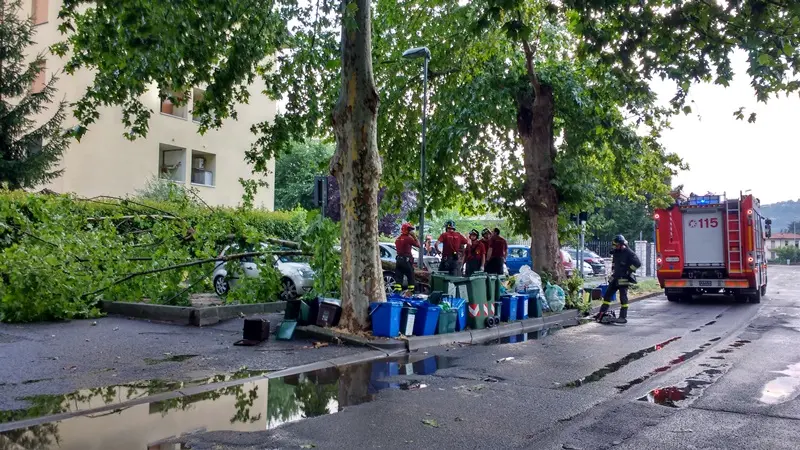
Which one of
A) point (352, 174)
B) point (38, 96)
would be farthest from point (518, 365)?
point (38, 96)

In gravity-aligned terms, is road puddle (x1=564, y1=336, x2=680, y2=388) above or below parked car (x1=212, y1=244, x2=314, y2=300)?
below

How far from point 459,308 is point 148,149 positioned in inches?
813

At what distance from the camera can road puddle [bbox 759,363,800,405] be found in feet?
21.4

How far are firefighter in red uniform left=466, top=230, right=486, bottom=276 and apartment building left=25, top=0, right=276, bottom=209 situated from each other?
39.0 feet

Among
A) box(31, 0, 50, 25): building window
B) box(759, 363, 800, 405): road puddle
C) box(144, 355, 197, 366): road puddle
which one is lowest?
box(759, 363, 800, 405): road puddle

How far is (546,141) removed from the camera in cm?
1638

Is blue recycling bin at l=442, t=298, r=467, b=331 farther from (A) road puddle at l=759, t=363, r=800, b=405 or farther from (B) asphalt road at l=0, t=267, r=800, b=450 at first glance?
(A) road puddle at l=759, t=363, r=800, b=405

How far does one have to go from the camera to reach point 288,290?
598 inches

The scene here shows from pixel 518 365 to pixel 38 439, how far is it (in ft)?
19.2

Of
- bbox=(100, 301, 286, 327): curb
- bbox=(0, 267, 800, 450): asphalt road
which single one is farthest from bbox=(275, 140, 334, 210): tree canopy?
bbox=(0, 267, 800, 450): asphalt road

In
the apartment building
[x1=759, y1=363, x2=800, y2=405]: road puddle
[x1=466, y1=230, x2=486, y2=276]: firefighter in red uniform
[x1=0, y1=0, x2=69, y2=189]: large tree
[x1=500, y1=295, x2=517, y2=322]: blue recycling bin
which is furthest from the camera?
the apartment building

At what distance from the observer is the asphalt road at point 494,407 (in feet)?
16.8

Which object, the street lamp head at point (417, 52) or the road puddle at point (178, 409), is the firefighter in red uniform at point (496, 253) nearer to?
the street lamp head at point (417, 52)

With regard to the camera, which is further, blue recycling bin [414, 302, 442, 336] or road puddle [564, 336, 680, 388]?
blue recycling bin [414, 302, 442, 336]
